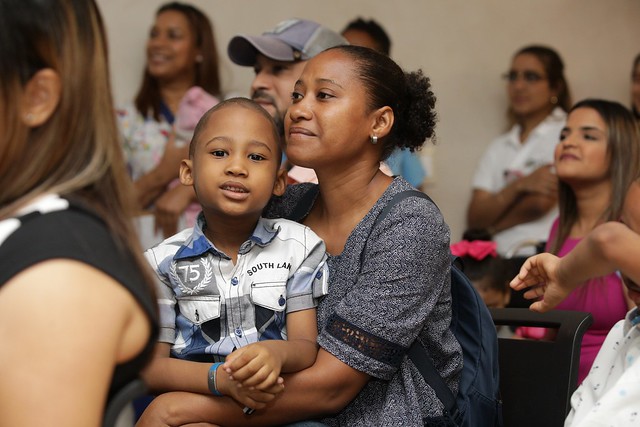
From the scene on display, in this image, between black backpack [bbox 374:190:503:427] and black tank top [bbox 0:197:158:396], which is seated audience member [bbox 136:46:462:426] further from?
black tank top [bbox 0:197:158:396]

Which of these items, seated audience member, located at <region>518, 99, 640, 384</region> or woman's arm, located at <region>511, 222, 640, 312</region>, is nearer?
woman's arm, located at <region>511, 222, 640, 312</region>

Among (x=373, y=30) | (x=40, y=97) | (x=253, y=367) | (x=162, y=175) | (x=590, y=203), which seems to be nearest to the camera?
(x=40, y=97)

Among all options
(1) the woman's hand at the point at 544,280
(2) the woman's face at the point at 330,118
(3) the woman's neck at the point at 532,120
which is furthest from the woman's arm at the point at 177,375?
(3) the woman's neck at the point at 532,120

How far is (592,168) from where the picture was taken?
135 inches

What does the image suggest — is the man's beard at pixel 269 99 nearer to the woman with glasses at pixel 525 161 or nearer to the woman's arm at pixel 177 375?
the woman's arm at pixel 177 375

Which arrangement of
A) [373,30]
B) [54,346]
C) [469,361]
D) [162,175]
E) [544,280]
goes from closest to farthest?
[54,346], [544,280], [469,361], [162,175], [373,30]

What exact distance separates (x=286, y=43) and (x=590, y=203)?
1293 mm

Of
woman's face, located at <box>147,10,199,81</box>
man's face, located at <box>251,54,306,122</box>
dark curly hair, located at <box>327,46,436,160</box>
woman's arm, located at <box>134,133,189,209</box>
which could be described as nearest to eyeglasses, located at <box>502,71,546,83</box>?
woman's face, located at <box>147,10,199,81</box>

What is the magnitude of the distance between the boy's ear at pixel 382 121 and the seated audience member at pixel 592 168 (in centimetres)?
128

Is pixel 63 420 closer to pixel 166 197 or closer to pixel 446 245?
pixel 446 245

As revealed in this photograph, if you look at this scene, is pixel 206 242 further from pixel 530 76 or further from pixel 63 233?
pixel 530 76

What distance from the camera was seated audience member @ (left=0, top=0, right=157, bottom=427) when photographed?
1109mm

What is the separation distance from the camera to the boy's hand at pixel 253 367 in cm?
176

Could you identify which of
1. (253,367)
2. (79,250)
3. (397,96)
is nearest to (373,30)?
(397,96)
